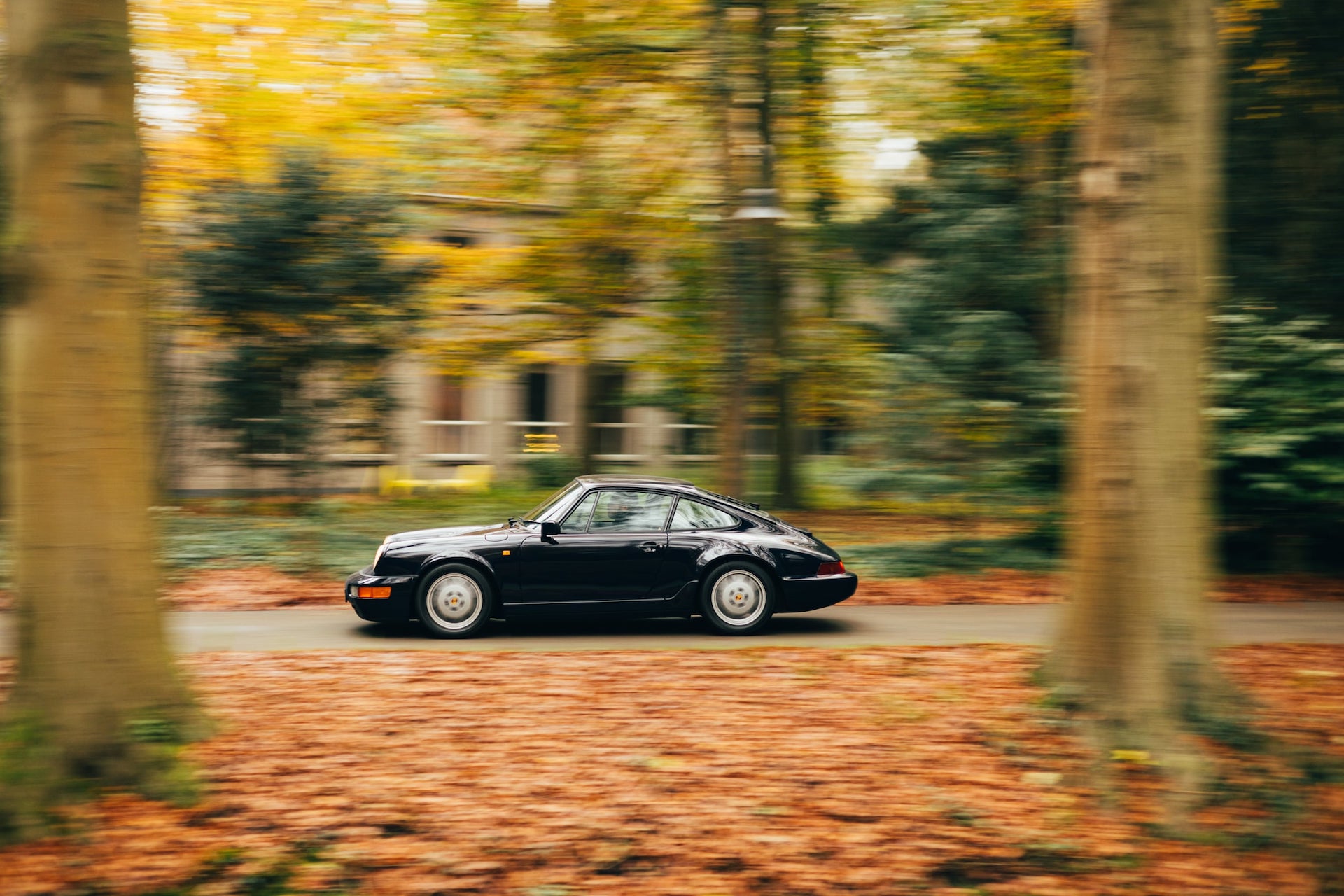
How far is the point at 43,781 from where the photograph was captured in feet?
15.4

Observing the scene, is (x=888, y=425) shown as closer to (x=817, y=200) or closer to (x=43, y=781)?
(x=817, y=200)

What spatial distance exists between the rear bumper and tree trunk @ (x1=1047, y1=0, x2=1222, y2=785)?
3702mm

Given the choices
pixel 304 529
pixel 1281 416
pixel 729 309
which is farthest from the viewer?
pixel 304 529

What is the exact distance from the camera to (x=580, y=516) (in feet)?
30.8

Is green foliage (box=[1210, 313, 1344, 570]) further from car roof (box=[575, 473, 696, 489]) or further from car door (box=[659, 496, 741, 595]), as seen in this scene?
car roof (box=[575, 473, 696, 489])

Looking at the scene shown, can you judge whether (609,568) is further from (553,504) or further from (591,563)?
(553,504)

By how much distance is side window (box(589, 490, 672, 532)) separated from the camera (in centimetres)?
940

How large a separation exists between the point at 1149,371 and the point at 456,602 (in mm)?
5858

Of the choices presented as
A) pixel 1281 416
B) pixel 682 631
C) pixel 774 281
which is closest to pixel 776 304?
pixel 774 281

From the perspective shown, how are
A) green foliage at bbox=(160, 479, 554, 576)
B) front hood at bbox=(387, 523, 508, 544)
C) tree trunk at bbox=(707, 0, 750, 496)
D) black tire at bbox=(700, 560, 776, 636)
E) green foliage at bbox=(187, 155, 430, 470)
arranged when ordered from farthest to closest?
green foliage at bbox=(160, 479, 554, 576), tree trunk at bbox=(707, 0, 750, 496), green foliage at bbox=(187, 155, 430, 470), black tire at bbox=(700, 560, 776, 636), front hood at bbox=(387, 523, 508, 544)

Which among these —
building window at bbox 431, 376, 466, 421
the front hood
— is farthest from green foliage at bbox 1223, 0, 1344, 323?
building window at bbox 431, 376, 466, 421

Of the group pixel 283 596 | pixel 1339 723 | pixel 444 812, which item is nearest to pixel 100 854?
pixel 444 812

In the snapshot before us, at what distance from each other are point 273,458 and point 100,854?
9.27 m

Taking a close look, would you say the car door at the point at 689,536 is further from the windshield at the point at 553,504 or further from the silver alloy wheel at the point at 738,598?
the windshield at the point at 553,504
